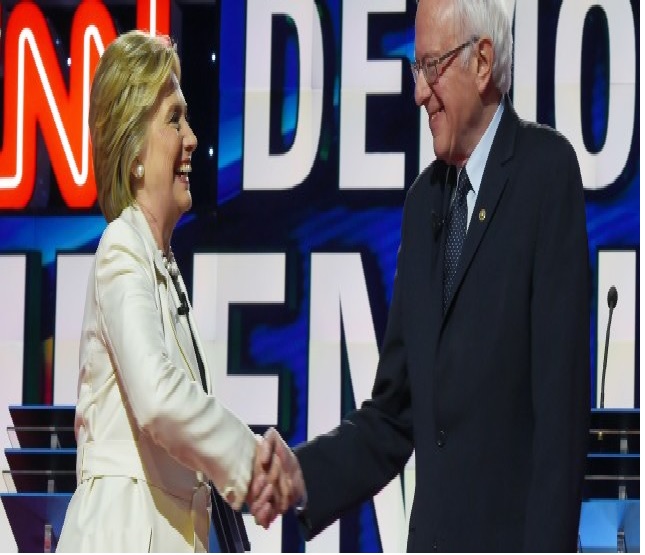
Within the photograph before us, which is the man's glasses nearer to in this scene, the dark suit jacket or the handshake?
the dark suit jacket

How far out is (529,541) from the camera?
2.30 m

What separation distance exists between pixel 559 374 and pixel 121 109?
46.5 inches

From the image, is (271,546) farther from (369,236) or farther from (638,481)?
(638,481)

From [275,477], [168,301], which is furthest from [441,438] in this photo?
[168,301]

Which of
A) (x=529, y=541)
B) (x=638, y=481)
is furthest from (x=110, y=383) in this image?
(x=638, y=481)

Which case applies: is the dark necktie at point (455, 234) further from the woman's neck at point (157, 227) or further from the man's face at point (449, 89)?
the woman's neck at point (157, 227)

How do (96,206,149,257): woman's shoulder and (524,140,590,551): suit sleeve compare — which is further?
(96,206,149,257): woman's shoulder

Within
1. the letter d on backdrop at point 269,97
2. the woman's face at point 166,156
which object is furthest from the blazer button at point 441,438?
the letter d on backdrop at point 269,97

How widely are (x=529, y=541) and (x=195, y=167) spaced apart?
360 cm

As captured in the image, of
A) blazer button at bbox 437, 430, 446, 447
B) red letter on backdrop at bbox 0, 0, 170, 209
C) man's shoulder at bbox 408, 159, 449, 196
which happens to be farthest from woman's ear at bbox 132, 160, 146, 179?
red letter on backdrop at bbox 0, 0, 170, 209

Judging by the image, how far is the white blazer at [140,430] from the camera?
2678 mm

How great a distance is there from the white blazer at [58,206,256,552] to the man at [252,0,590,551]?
430 millimetres

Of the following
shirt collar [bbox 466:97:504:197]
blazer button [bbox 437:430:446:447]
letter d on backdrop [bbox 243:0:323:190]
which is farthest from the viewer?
letter d on backdrop [bbox 243:0:323:190]

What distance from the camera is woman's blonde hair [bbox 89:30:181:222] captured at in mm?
2930
